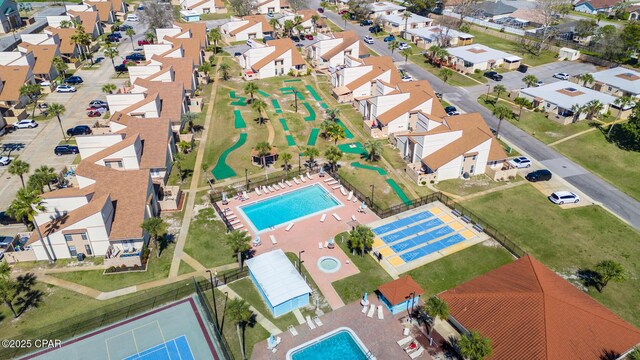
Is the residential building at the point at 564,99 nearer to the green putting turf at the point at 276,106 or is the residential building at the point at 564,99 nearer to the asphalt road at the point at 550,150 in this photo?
the asphalt road at the point at 550,150

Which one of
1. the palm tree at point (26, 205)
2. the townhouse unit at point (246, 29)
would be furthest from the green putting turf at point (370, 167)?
the townhouse unit at point (246, 29)

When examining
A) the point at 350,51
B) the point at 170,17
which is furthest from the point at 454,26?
the point at 170,17

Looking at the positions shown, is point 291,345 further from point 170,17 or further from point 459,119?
point 170,17

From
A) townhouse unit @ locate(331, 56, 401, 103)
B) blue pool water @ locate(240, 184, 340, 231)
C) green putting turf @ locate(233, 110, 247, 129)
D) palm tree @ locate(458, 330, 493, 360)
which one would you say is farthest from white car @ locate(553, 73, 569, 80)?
palm tree @ locate(458, 330, 493, 360)

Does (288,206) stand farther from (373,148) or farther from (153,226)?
(153,226)

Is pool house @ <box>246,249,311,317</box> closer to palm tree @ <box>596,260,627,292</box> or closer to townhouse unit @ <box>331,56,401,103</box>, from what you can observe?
palm tree @ <box>596,260,627,292</box>
